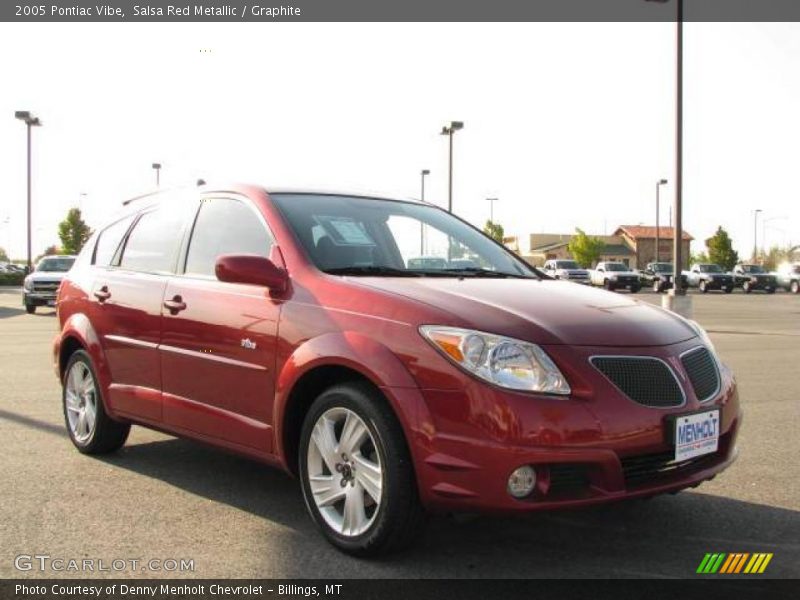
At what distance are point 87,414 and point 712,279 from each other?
4668 cm

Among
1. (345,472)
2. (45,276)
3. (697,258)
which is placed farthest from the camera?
(697,258)

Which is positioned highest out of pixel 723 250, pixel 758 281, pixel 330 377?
pixel 723 250

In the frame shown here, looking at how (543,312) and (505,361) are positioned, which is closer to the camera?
(505,361)

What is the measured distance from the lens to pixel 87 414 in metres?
5.57

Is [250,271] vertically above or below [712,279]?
above

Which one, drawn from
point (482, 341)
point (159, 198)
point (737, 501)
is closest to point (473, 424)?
point (482, 341)

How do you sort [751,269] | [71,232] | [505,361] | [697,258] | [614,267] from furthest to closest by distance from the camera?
1. [697,258]
2. [71,232]
3. [751,269]
4. [614,267]
5. [505,361]

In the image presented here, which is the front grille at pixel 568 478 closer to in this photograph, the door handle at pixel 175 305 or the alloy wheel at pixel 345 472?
the alloy wheel at pixel 345 472

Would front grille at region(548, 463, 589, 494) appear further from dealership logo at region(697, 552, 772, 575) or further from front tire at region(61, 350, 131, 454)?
front tire at region(61, 350, 131, 454)

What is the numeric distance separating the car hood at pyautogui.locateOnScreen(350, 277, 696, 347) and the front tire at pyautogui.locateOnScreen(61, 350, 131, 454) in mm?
2507

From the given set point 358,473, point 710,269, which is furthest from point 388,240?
point 710,269

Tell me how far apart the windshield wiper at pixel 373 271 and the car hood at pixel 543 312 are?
0.12 meters

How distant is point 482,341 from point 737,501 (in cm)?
216

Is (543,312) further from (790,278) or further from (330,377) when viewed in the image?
(790,278)
